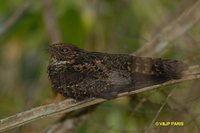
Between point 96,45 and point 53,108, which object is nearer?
point 53,108

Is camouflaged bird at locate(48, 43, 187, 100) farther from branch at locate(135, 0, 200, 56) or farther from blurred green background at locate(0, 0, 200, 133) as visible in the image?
branch at locate(135, 0, 200, 56)

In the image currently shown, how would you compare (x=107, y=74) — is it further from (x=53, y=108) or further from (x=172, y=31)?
(x=172, y=31)

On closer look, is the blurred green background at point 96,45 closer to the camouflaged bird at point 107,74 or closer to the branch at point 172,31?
the branch at point 172,31

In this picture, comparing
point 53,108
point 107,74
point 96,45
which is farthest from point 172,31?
point 53,108

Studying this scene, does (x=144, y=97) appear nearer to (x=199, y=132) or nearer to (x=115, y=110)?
(x=199, y=132)

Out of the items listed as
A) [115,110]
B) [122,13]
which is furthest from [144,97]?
[122,13]

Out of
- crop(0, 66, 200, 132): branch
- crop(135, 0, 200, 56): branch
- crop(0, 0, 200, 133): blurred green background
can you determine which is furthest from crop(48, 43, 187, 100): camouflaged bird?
crop(135, 0, 200, 56): branch
